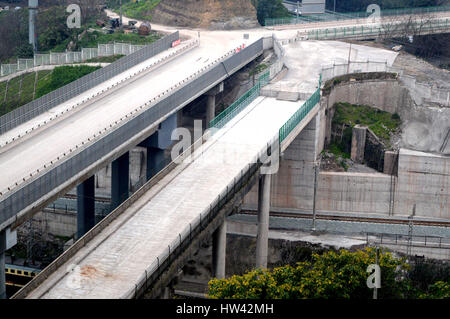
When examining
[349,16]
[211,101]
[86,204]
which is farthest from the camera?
[349,16]

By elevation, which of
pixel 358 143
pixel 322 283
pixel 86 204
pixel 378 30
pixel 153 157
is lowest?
pixel 86 204

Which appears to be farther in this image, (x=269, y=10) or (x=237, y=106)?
(x=269, y=10)

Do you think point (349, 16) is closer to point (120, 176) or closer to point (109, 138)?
point (120, 176)

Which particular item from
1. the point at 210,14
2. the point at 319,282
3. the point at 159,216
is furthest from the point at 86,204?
the point at 210,14

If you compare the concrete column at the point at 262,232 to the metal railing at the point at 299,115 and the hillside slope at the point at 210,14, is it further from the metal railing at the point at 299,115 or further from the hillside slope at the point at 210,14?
the hillside slope at the point at 210,14

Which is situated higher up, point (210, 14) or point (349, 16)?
point (210, 14)

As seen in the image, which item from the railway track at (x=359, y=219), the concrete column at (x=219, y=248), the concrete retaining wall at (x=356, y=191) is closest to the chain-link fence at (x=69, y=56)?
the railway track at (x=359, y=219)

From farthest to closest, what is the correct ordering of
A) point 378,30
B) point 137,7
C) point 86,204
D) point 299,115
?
point 137,7
point 378,30
point 299,115
point 86,204
